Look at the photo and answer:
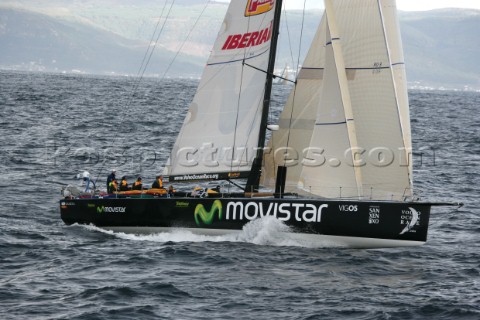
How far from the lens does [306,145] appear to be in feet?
85.9

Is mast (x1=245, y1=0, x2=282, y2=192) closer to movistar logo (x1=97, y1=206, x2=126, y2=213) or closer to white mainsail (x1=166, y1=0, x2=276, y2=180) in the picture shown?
white mainsail (x1=166, y1=0, x2=276, y2=180)

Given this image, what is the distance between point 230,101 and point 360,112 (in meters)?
3.96

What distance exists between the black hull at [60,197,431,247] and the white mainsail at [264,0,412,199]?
24.2 inches

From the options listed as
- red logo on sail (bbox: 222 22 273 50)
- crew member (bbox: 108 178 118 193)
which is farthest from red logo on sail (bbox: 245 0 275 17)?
crew member (bbox: 108 178 118 193)

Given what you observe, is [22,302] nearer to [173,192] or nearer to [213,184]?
[173,192]

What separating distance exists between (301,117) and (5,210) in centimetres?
1067

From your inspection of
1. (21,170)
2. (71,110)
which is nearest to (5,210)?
(21,170)

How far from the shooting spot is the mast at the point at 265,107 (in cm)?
2545

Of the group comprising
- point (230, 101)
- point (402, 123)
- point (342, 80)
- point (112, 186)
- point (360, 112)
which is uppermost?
point (342, 80)

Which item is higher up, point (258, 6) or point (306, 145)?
point (258, 6)

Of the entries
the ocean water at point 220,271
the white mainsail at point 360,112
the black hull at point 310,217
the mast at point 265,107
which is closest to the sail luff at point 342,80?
the white mainsail at point 360,112

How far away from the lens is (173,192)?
86.6 feet

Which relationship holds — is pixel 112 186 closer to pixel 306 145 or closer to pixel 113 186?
pixel 113 186

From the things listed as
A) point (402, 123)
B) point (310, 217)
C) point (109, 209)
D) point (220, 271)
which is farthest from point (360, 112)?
point (109, 209)
